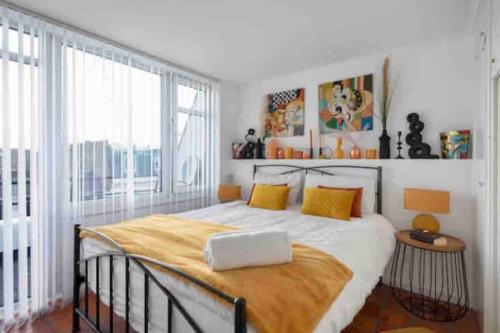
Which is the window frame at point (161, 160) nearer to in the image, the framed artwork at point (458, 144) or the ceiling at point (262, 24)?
the ceiling at point (262, 24)

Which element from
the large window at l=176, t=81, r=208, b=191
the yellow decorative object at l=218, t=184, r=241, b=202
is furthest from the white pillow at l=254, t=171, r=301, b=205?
the large window at l=176, t=81, r=208, b=191

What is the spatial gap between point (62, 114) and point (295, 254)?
2.28 meters

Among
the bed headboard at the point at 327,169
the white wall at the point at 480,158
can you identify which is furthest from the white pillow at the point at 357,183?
the white wall at the point at 480,158

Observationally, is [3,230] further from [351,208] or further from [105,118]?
[351,208]

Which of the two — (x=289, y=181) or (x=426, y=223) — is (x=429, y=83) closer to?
(x=426, y=223)

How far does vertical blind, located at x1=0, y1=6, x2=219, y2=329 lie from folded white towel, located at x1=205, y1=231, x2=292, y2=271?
174 centimetres

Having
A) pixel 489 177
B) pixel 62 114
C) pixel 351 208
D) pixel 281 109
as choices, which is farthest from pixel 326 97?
pixel 62 114

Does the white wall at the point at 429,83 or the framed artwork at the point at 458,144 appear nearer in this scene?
the framed artwork at the point at 458,144

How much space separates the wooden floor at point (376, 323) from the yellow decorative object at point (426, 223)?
2.36 ft

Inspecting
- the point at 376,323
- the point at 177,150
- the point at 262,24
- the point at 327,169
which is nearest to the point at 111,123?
the point at 177,150

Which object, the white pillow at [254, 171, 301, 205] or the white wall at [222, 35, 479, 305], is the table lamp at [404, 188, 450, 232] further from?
the white pillow at [254, 171, 301, 205]

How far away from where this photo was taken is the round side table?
2.24m

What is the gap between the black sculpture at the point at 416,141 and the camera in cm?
257

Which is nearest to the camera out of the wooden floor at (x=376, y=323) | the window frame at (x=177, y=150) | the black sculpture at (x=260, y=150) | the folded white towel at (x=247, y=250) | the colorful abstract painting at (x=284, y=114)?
the folded white towel at (x=247, y=250)
